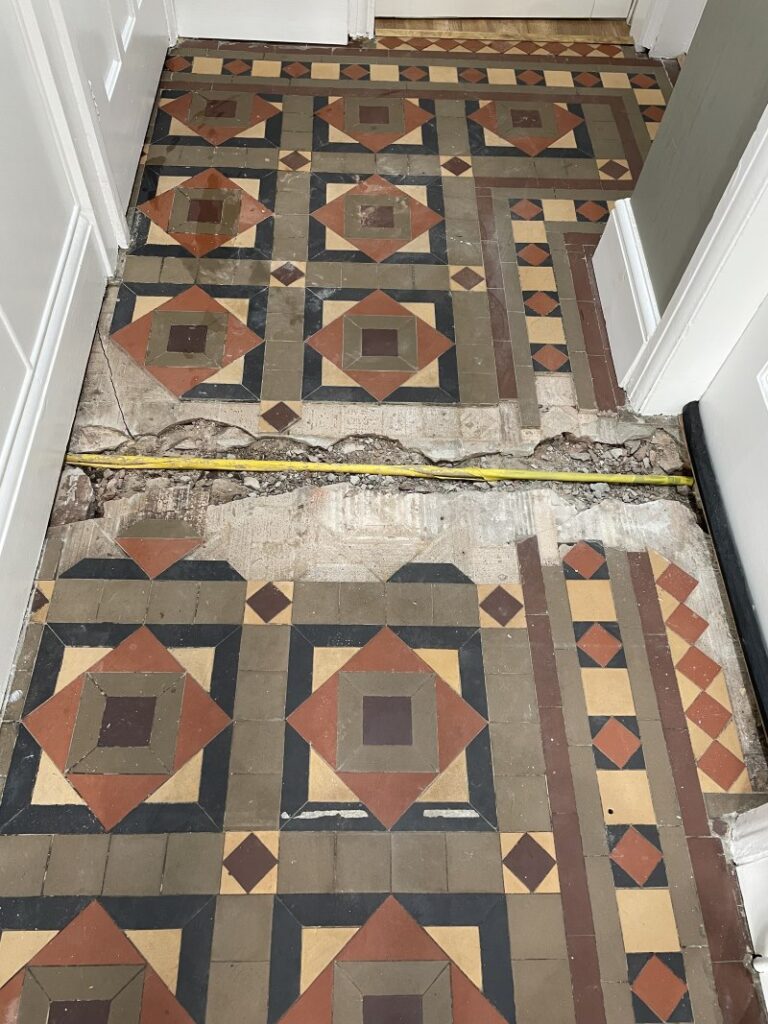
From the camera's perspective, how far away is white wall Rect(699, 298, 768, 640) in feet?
6.77

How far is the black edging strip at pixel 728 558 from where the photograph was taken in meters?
2.04

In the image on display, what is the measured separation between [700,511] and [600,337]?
0.69 meters

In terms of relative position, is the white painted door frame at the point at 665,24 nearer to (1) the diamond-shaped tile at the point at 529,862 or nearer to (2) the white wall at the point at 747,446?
(2) the white wall at the point at 747,446

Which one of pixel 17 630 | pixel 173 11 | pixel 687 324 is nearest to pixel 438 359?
pixel 687 324

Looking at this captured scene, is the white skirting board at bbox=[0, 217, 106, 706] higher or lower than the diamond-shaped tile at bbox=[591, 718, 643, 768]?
higher

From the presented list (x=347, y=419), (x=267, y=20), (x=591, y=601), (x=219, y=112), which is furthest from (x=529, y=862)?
(x=267, y=20)

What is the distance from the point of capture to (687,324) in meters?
2.15

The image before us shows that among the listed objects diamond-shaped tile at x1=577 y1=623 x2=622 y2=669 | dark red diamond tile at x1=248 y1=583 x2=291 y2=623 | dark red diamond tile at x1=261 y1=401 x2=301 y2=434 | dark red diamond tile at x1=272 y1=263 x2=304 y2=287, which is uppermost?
dark red diamond tile at x1=272 y1=263 x2=304 y2=287

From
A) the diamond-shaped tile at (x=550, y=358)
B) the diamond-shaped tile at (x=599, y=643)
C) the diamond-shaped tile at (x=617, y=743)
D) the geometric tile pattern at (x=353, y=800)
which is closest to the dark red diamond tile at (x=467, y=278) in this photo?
the diamond-shaped tile at (x=550, y=358)

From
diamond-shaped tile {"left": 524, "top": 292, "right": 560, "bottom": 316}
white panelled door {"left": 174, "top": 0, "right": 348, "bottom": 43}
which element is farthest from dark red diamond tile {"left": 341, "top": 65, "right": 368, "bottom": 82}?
diamond-shaped tile {"left": 524, "top": 292, "right": 560, "bottom": 316}

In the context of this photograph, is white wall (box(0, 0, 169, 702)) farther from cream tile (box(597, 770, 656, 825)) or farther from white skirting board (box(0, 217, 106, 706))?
cream tile (box(597, 770, 656, 825))

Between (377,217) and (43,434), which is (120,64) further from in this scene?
(43,434)

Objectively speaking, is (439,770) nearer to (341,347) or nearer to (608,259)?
(341,347)

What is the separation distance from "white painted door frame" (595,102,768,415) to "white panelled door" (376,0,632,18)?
155 centimetres
